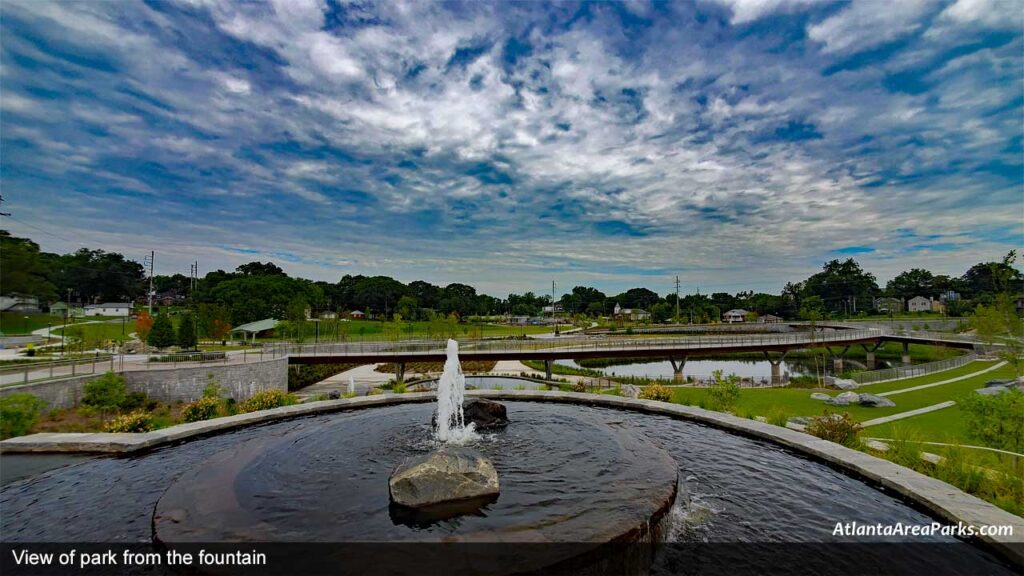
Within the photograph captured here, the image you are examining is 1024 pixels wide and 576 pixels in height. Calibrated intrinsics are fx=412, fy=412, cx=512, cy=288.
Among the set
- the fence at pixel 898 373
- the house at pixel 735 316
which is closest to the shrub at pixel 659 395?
the fence at pixel 898 373

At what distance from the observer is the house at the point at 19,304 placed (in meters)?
5.93

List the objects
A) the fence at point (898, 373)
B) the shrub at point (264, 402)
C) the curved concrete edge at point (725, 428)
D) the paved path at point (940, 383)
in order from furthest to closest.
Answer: the fence at point (898, 373) < the paved path at point (940, 383) < the shrub at point (264, 402) < the curved concrete edge at point (725, 428)

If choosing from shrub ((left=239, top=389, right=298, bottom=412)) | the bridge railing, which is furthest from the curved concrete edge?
the bridge railing

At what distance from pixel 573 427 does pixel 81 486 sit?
10799mm

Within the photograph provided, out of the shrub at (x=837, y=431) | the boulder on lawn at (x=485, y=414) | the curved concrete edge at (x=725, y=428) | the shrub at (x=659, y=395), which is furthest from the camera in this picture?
the shrub at (x=659, y=395)

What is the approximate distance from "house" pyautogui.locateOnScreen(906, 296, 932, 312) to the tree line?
12.8 ft

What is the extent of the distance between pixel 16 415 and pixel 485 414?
13.8 m

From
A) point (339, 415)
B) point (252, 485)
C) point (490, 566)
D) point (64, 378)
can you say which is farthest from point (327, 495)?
point (64, 378)

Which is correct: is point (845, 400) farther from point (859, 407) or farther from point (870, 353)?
point (870, 353)

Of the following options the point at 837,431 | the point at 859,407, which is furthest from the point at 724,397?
the point at 859,407

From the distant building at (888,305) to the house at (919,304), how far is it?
2966mm

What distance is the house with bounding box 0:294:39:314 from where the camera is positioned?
19.4ft

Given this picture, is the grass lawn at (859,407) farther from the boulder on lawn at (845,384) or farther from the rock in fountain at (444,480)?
Result: the rock in fountain at (444,480)

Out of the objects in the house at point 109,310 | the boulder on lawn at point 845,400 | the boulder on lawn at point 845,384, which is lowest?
the boulder on lawn at point 845,384
